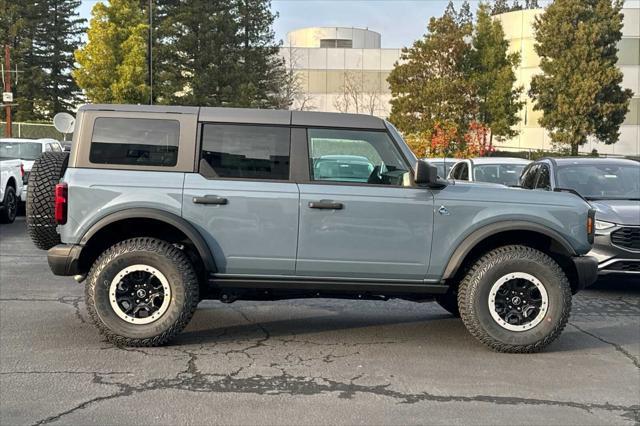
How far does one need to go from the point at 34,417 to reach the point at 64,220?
5.93 ft

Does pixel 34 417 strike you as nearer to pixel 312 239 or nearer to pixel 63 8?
pixel 312 239

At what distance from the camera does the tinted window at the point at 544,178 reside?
30.1 feet

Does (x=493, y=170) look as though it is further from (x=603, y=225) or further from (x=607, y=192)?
(x=603, y=225)

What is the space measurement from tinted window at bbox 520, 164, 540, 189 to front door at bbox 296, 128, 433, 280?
4.98 meters

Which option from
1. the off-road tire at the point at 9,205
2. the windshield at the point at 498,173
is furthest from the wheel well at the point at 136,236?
the off-road tire at the point at 9,205

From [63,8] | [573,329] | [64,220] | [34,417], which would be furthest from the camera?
[63,8]

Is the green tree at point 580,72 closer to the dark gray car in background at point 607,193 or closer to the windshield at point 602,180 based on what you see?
the dark gray car in background at point 607,193

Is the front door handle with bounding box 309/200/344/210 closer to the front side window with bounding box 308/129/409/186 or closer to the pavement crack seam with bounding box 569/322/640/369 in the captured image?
the front side window with bounding box 308/129/409/186

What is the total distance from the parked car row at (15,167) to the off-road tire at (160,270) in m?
6.26

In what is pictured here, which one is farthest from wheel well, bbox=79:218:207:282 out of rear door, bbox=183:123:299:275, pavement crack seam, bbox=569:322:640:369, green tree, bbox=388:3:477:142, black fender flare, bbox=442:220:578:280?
green tree, bbox=388:3:477:142

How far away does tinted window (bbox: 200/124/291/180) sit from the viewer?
5.48 metres

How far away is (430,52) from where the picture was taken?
1272 inches

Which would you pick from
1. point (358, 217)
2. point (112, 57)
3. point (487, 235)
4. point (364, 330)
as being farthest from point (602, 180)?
point (112, 57)

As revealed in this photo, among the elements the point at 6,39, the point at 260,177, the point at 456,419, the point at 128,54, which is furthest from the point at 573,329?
the point at 6,39
